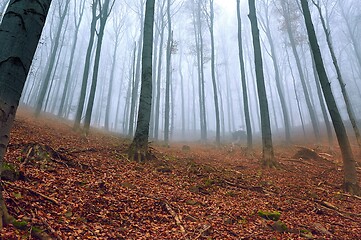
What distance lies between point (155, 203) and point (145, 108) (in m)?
4.02

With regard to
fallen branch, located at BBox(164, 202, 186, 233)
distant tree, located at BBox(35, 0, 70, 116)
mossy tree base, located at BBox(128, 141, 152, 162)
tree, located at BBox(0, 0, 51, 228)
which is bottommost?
fallen branch, located at BBox(164, 202, 186, 233)

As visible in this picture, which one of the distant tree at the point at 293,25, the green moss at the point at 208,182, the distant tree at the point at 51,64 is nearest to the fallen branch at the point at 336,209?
the green moss at the point at 208,182

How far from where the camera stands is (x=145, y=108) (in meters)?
7.15

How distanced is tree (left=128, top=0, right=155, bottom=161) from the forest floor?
0.46 meters

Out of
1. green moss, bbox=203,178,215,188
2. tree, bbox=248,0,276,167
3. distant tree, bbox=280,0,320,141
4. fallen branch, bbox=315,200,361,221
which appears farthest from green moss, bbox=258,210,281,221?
distant tree, bbox=280,0,320,141

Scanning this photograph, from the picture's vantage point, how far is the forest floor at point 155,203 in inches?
105

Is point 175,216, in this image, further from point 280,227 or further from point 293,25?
point 293,25

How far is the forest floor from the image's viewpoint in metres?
2.68

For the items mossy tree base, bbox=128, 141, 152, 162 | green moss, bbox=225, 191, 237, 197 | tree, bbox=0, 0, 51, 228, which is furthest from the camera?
mossy tree base, bbox=128, 141, 152, 162

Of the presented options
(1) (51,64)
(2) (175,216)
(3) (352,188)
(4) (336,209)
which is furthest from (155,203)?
(1) (51,64)

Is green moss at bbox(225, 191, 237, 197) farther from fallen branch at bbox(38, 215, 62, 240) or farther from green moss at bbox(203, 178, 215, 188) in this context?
fallen branch at bbox(38, 215, 62, 240)

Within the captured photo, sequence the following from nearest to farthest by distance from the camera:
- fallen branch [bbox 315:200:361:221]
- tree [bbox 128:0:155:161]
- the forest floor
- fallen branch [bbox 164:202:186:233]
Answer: the forest floor
fallen branch [bbox 164:202:186:233]
fallen branch [bbox 315:200:361:221]
tree [bbox 128:0:155:161]

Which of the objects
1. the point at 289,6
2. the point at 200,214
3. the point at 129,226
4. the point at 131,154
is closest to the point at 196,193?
the point at 200,214

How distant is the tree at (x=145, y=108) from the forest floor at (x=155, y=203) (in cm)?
46
